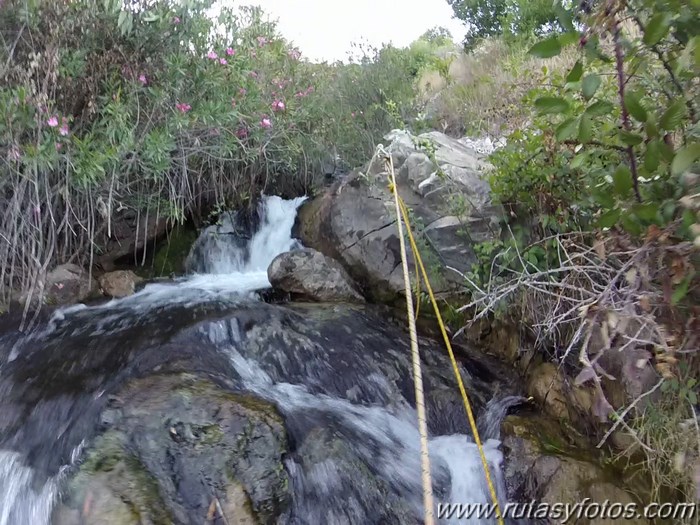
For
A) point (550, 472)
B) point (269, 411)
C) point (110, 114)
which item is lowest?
point (550, 472)

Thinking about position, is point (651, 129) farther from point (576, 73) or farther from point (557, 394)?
point (557, 394)

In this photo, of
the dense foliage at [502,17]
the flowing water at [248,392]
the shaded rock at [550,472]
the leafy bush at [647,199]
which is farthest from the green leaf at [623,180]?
the dense foliage at [502,17]

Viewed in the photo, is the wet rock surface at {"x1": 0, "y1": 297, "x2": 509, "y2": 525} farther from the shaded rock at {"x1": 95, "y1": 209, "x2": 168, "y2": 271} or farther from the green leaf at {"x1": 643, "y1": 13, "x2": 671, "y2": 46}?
the green leaf at {"x1": 643, "y1": 13, "x2": 671, "y2": 46}

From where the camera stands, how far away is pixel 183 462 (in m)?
2.62

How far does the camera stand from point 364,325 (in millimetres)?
4293

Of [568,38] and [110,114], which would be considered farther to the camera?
[110,114]

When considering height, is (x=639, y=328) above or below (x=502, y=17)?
below

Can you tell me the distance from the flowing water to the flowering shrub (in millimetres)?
880

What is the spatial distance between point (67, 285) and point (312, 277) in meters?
2.25

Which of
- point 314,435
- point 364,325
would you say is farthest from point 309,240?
point 314,435

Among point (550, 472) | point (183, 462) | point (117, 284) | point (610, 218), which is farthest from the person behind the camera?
point (117, 284)

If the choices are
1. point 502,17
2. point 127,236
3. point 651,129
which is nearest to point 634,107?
point 651,129

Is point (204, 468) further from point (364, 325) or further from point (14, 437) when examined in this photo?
point (364, 325)

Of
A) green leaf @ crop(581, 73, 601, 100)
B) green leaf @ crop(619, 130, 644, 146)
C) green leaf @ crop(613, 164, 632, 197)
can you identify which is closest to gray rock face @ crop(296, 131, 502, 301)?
green leaf @ crop(613, 164, 632, 197)
